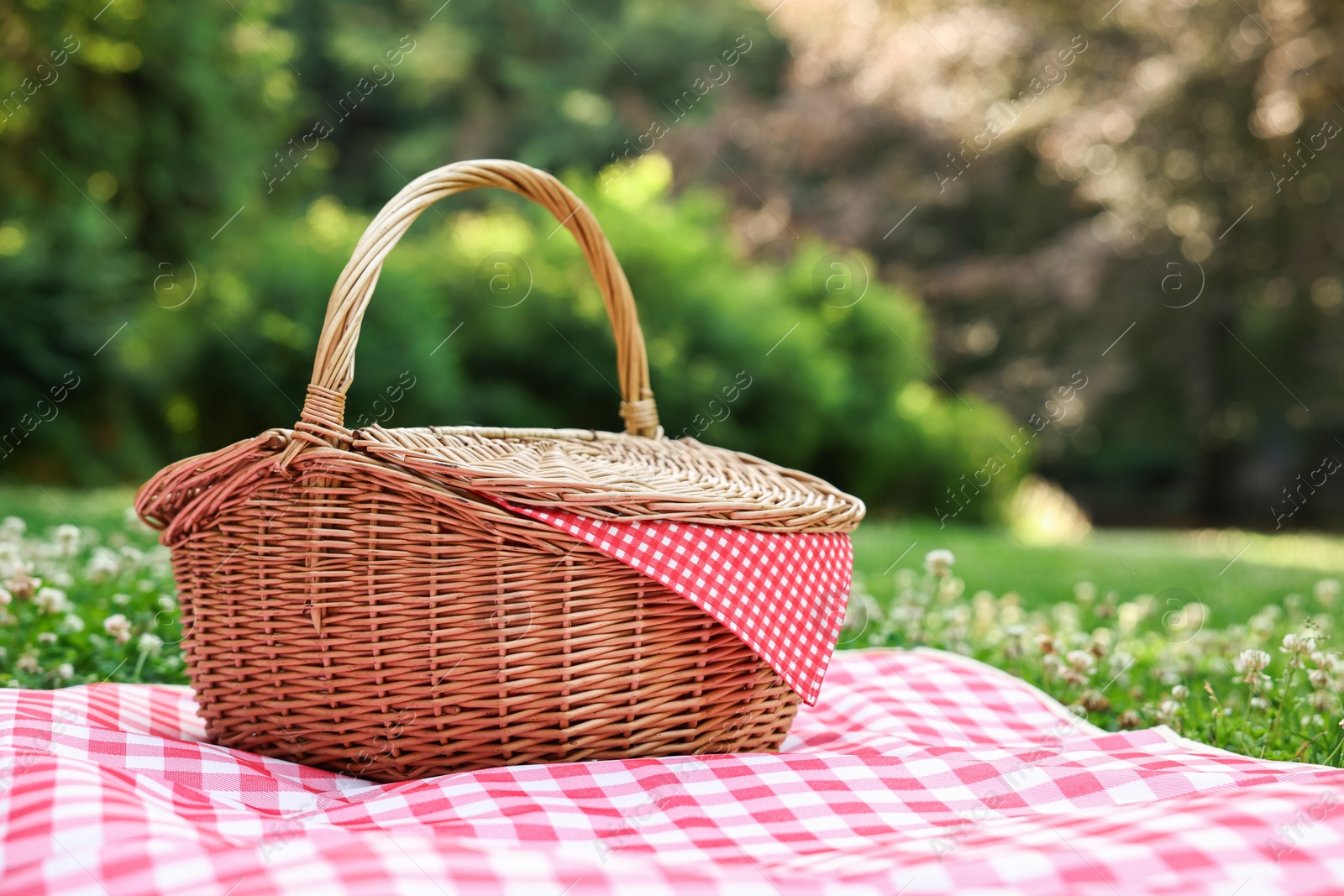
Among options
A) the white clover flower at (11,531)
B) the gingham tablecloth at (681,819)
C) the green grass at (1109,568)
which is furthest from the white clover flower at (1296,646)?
the white clover flower at (11,531)

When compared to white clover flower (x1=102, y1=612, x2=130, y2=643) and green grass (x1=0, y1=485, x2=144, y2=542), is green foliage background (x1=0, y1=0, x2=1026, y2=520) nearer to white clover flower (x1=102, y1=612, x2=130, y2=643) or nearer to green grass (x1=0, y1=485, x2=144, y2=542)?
green grass (x1=0, y1=485, x2=144, y2=542)

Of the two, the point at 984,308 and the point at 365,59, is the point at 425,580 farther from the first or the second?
the point at 365,59

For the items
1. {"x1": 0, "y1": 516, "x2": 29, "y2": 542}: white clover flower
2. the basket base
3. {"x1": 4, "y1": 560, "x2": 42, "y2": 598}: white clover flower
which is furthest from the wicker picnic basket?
{"x1": 0, "y1": 516, "x2": 29, "y2": 542}: white clover flower

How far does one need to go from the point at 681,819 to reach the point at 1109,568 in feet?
13.3

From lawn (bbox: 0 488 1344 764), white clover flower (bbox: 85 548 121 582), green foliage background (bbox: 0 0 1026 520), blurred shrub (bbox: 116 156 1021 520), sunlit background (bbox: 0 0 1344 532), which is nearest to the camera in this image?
lawn (bbox: 0 488 1344 764)

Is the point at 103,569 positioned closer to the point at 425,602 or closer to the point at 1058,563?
the point at 425,602

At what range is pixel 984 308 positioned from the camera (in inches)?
447

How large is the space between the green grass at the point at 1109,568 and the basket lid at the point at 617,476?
1.64m

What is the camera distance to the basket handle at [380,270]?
1238 millimetres

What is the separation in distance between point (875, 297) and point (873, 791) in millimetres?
6988

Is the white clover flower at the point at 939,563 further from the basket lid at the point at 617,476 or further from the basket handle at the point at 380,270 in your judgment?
the basket handle at the point at 380,270

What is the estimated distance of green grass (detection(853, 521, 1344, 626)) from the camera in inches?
143

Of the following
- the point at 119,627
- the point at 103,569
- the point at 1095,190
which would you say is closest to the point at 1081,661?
the point at 119,627

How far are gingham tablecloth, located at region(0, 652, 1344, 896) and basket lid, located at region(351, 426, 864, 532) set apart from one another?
313 mm
